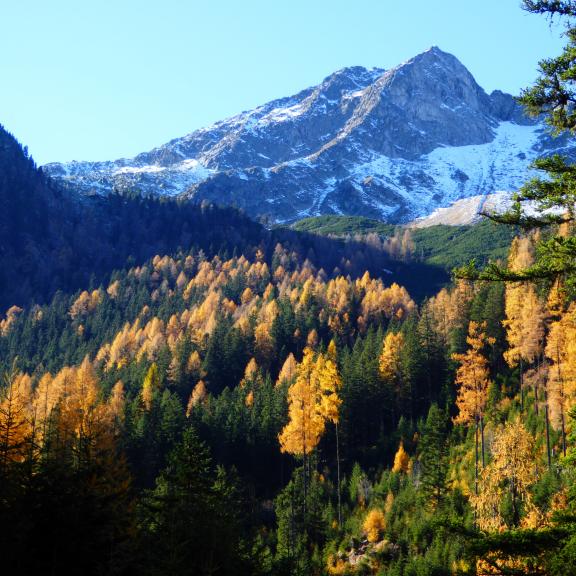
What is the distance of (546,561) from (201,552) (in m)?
14.7

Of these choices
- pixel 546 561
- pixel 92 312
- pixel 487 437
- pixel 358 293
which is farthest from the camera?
pixel 92 312

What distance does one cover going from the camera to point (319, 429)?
49.2 metres

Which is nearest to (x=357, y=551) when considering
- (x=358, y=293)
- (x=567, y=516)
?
(x=567, y=516)

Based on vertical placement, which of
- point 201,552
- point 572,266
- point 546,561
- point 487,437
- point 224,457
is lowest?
point 224,457

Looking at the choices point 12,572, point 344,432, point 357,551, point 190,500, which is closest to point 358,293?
point 344,432

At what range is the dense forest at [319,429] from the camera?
53.2 feet

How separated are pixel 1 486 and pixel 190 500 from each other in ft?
24.8

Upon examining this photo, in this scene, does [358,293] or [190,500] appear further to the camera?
[358,293]

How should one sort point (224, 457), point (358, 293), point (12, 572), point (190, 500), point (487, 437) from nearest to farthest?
point (12, 572)
point (190, 500)
point (487, 437)
point (224, 457)
point (358, 293)

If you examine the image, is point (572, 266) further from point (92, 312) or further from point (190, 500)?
point (92, 312)

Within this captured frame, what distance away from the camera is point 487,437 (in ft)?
175

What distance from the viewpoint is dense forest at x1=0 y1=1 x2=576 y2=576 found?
16203 millimetres

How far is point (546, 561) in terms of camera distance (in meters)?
11.8

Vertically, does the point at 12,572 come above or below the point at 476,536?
below
